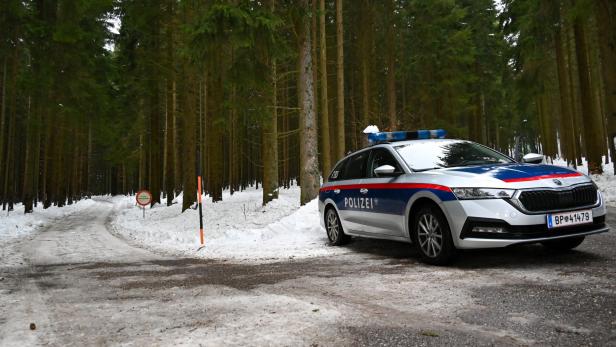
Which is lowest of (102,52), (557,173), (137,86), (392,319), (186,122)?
(392,319)

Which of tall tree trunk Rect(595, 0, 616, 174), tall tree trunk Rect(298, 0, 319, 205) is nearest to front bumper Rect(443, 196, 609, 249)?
tall tree trunk Rect(298, 0, 319, 205)

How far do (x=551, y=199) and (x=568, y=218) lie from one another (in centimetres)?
33

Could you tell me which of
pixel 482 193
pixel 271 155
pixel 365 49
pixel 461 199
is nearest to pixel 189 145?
pixel 271 155

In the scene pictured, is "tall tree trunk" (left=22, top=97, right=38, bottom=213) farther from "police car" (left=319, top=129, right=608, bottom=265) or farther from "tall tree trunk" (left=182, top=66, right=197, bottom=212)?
"police car" (left=319, top=129, right=608, bottom=265)

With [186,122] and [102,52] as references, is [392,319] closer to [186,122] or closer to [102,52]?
[186,122]

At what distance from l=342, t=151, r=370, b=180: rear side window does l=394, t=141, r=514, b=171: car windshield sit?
0.87 m

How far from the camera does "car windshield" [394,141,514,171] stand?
675cm

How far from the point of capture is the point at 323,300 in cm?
446

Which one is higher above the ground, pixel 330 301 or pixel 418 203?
pixel 418 203

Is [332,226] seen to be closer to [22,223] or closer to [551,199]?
[551,199]

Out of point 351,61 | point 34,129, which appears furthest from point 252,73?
point 351,61

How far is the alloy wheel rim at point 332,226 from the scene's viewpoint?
8.64 m

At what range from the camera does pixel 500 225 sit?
5.41m

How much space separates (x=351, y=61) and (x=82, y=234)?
2262 centimetres
